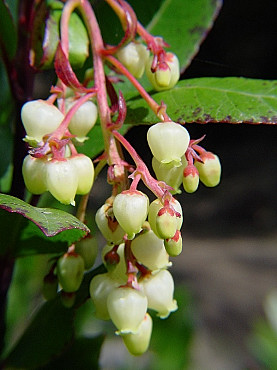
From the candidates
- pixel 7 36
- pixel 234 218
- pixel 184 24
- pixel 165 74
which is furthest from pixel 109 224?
pixel 234 218

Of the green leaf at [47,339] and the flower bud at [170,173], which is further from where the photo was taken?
the green leaf at [47,339]

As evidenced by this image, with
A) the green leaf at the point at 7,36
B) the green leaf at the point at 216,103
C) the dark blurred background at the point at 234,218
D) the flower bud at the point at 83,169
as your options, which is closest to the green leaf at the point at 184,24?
the green leaf at the point at 216,103

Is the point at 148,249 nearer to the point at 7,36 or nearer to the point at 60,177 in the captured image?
the point at 60,177

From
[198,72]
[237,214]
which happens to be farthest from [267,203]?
[198,72]

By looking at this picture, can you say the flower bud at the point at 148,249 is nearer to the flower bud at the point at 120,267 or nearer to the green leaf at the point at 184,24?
the flower bud at the point at 120,267

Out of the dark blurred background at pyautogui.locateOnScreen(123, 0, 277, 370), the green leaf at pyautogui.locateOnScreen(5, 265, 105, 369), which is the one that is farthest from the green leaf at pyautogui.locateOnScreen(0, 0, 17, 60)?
the dark blurred background at pyautogui.locateOnScreen(123, 0, 277, 370)

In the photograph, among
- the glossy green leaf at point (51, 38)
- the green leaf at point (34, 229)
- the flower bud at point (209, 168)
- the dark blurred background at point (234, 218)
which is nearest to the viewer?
the green leaf at point (34, 229)
